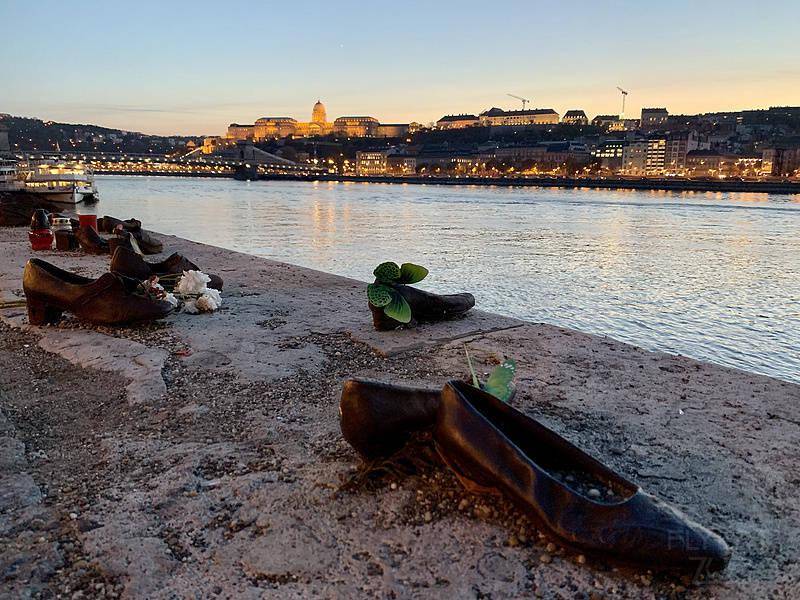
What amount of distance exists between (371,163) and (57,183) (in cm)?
11411

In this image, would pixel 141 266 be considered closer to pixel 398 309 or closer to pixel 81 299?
pixel 81 299

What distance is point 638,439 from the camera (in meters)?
2.83

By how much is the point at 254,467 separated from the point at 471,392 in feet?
2.99

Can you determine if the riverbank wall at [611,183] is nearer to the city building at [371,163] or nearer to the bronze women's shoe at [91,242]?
the city building at [371,163]

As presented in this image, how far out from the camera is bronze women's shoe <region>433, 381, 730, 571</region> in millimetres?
Result: 1853

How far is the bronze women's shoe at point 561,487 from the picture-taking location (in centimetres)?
185

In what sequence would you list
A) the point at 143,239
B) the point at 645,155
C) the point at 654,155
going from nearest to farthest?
the point at 143,239
the point at 654,155
the point at 645,155

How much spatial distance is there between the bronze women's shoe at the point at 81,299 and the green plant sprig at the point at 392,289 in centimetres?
164

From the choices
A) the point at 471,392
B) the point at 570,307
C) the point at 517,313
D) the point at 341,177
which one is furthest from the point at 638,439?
the point at 341,177

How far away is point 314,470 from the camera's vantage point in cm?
249

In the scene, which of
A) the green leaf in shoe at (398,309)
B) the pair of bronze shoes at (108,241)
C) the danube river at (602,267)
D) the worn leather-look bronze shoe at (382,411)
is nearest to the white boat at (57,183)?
the danube river at (602,267)

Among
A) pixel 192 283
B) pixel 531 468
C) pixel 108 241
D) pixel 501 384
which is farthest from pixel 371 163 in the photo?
pixel 531 468

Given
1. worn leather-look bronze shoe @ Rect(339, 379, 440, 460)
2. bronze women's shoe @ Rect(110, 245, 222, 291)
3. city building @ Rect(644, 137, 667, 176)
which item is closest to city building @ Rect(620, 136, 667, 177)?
city building @ Rect(644, 137, 667, 176)

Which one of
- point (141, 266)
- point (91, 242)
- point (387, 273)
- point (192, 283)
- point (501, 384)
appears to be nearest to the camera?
point (501, 384)
